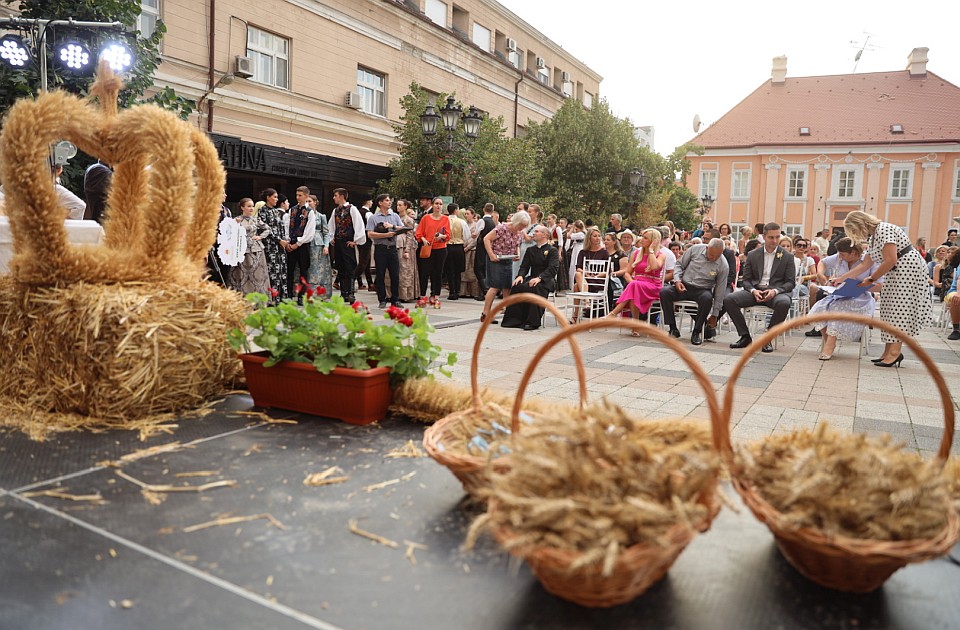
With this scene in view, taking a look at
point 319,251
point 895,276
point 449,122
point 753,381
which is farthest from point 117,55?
point 895,276

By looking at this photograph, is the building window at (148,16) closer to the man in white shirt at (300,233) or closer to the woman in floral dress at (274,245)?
the woman in floral dress at (274,245)

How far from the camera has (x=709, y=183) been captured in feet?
150

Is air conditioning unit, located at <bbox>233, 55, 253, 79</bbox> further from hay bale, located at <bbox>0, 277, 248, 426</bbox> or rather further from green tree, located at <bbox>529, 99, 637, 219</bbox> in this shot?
green tree, located at <bbox>529, 99, 637, 219</bbox>

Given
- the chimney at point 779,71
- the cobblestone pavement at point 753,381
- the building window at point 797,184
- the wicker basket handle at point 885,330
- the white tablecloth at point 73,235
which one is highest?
the chimney at point 779,71

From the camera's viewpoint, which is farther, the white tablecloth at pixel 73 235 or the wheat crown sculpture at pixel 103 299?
the white tablecloth at pixel 73 235

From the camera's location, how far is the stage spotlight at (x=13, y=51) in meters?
8.72

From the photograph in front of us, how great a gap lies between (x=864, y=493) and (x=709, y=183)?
47.1m

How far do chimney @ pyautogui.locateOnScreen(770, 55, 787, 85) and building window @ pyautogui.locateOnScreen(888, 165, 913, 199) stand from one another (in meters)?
9.98

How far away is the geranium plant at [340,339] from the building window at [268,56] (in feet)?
48.0

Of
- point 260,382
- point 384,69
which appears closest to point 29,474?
point 260,382

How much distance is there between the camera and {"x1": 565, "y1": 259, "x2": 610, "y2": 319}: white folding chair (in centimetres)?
1071

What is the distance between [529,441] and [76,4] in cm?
1087

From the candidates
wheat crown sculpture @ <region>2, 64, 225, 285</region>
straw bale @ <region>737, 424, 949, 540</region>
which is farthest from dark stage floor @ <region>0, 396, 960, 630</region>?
wheat crown sculpture @ <region>2, 64, 225, 285</region>

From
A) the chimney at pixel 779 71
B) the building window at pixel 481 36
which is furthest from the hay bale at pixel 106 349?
the chimney at pixel 779 71
